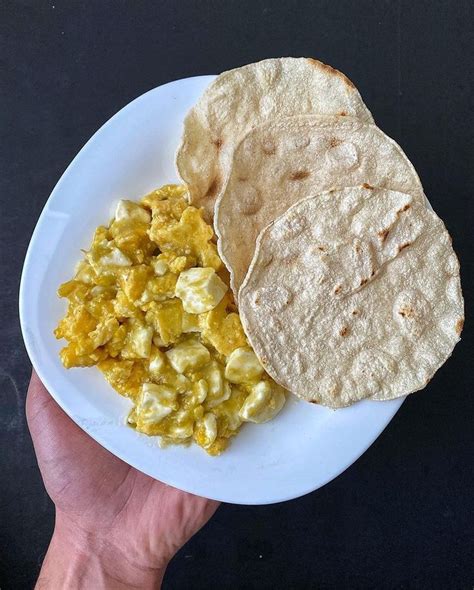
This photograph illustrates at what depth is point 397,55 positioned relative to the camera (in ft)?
7.33

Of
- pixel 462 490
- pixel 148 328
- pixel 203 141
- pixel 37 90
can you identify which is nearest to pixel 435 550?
pixel 462 490

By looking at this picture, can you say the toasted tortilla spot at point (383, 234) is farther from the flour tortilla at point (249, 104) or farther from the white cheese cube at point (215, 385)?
the white cheese cube at point (215, 385)

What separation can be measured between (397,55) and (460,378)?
120 centimetres

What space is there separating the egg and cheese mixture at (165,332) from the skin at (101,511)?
0.33 metres

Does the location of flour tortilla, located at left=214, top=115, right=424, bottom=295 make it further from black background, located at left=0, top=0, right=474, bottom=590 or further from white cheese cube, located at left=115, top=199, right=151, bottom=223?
black background, located at left=0, top=0, right=474, bottom=590

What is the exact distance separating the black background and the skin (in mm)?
256

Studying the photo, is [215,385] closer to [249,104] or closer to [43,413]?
[43,413]

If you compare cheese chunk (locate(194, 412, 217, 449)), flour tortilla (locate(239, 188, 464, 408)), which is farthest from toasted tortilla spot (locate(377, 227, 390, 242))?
cheese chunk (locate(194, 412, 217, 449))

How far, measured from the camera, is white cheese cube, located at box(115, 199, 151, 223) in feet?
5.76

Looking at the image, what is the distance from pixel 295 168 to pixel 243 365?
0.57 meters

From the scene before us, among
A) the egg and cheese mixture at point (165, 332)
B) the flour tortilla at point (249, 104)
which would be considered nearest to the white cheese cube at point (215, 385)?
the egg and cheese mixture at point (165, 332)

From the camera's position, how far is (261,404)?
171 centimetres

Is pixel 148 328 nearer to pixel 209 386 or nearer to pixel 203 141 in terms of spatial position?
pixel 209 386

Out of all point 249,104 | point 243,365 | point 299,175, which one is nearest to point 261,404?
point 243,365
